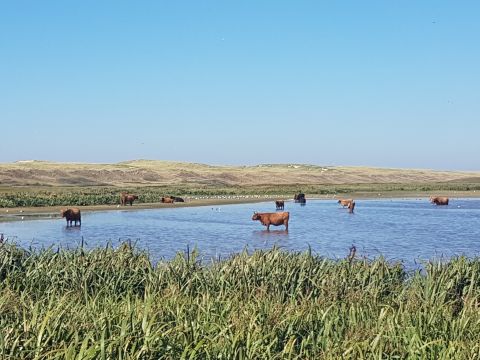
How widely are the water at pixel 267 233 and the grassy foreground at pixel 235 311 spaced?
7577 mm

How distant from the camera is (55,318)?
9.70 metres

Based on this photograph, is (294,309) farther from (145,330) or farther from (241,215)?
(241,215)

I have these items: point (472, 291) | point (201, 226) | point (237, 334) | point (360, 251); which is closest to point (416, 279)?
point (472, 291)

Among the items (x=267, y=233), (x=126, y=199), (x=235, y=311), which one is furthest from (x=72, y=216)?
(x=235, y=311)

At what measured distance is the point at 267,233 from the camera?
39.0 meters

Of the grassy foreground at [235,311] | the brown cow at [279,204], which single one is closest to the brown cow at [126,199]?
the brown cow at [279,204]

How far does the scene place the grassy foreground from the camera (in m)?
8.98

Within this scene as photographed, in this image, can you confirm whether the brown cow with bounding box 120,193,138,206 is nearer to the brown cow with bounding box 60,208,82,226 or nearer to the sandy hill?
the brown cow with bounding box 60,208,82,226

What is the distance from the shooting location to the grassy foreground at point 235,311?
29.5 feet

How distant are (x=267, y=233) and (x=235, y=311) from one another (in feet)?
91.8

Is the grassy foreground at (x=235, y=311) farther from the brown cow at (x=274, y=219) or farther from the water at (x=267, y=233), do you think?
the brown cow at (x=274, y=219)

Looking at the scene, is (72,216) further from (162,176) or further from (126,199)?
(162,176)

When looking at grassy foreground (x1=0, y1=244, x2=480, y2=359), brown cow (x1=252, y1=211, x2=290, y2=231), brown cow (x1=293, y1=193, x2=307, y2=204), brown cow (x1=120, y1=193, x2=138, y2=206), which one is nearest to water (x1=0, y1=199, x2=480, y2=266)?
brown cow (x1=252, y1=211, x2=290, y2=231)

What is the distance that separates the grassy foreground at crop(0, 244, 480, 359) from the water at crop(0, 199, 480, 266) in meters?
7.58
